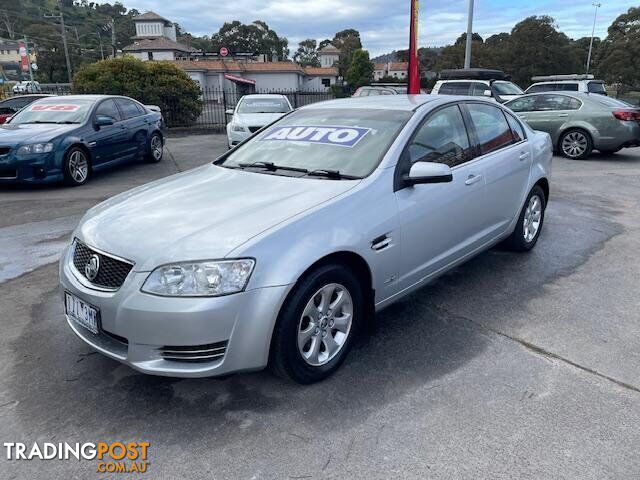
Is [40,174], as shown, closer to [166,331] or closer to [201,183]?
[201,183]

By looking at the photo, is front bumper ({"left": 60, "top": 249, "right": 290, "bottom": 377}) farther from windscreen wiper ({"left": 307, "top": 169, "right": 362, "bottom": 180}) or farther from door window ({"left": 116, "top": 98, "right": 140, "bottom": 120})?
door window ({"left": 116, "top": 98, "right": 140, "bottom": 120})

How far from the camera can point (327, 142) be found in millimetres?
3688

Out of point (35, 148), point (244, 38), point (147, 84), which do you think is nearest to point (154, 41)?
point (244, 38)

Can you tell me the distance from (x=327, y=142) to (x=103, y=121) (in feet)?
22.6

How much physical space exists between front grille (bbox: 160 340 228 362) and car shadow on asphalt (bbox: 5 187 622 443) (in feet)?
1.18

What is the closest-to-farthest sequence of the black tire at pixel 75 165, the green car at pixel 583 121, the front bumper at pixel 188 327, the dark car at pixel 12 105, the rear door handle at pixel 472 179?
the front bumper at pixel 188 327
the rear door handle at pixel 472 179
the black tire at pixel 75 165
the green car at pixel 583 121
the dark car at pixel 12 105

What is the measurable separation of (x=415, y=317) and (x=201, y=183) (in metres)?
1.87

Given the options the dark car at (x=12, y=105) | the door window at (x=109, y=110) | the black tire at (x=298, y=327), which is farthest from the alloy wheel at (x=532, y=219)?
the dark car at (x=12, y=105)

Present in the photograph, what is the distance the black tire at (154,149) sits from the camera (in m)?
11.0

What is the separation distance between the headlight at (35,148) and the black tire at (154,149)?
2874 mm

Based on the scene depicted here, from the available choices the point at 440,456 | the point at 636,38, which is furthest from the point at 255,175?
the point at 636,38

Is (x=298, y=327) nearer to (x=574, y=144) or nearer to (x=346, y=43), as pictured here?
(x=574, y=144)

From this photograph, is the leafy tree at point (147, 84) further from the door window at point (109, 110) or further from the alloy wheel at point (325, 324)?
the alloy wheel at point (325, 324)

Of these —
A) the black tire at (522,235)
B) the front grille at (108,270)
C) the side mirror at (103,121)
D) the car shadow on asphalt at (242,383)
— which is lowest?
the car shadow on asphalt at (242,383)
